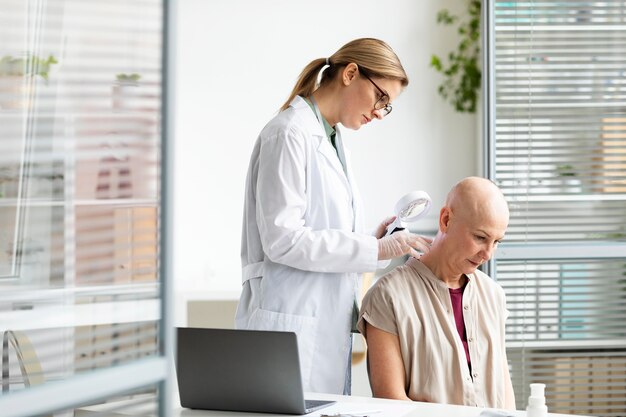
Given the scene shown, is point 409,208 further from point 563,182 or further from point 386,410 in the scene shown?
point 563,182

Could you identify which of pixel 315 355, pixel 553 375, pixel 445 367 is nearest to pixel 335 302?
pixel 315 355

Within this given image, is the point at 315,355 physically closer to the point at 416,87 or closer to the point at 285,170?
the point at 285,170

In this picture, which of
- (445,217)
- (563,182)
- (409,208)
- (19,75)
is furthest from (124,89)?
(563,182)

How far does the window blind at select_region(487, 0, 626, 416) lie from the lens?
342 cm

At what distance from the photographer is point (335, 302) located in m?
2.50

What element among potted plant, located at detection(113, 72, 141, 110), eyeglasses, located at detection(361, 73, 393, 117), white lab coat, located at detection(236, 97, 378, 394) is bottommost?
white lab coat, located at detection(236, 97, 378, 394)

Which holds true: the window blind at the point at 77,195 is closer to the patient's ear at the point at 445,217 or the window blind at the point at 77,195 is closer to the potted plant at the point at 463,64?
the patient's ear at the point at 445,217

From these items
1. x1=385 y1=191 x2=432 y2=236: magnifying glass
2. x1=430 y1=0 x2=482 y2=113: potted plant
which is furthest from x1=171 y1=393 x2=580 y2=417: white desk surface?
x1=430 y1=0 x2=482 y2=113: potted plant

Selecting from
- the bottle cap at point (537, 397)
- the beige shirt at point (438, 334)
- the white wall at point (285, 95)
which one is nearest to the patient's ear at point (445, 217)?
the beige shirt at point (438, 334)

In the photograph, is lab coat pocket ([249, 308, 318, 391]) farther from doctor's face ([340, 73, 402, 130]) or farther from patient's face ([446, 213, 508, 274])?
doctor's face ([340, 73, 402, 130])

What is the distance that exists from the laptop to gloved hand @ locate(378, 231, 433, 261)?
1.79 feet

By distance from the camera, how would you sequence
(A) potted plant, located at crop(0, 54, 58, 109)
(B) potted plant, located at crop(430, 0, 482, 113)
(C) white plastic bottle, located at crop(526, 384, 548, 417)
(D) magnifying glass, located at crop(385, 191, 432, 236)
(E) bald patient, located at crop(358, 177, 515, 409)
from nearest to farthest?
(A) potted plant, located at crop(0, 54, 58, 109), (C) white plastic bottle, located at crop(526, 384, 548, 417), (E) bald patient, located at crop(358, 177, 515, 409), (D) magnifying glass, located at crop(385, 191, 432, 236), (B) potted plant, located at crop(430, 0, 482, 113)

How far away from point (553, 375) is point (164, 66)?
8.80ft

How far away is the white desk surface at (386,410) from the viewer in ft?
6.52
